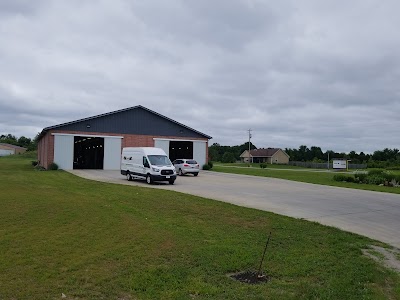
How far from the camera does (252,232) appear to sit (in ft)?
30.5

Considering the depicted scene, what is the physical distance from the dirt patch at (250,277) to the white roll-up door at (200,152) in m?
36.4

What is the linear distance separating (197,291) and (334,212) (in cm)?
931

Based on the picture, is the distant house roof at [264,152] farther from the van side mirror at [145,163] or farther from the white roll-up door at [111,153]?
the van side mirror at [145,163]

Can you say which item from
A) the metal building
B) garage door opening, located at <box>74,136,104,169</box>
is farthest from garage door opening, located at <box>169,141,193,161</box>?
garage door opening, located at <box>74,136,104,169</box>

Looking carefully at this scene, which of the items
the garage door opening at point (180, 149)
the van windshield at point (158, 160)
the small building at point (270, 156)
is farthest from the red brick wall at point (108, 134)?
the small building at point (270, 156)

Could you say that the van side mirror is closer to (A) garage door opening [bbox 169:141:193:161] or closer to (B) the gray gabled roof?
(B) the gray gabled roof

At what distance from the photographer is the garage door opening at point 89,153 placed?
43.4m

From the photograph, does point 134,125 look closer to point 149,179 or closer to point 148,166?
point 148,166

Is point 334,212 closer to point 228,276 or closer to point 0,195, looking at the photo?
point 228,276

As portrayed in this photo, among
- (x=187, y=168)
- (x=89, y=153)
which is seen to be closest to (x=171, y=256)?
(x=187, y=168)

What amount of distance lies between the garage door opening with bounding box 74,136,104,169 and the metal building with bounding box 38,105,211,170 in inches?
4.8

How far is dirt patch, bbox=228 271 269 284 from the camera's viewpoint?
5965mm

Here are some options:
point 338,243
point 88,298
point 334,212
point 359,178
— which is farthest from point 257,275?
point 359,178

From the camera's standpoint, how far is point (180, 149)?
4509cm
